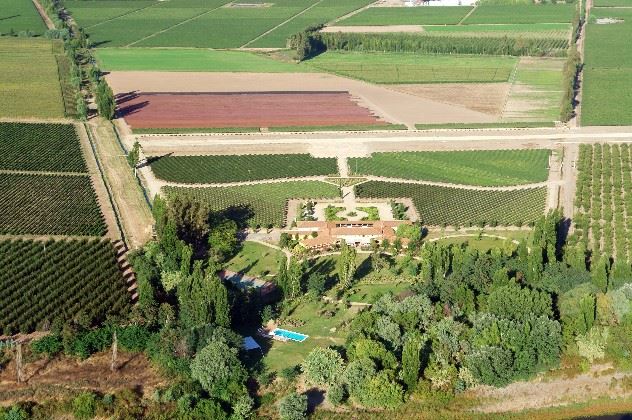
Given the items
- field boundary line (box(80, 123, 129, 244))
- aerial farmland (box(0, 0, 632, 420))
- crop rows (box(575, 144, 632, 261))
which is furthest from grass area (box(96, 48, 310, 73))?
crop rows (box(575, 144, 632, 261))

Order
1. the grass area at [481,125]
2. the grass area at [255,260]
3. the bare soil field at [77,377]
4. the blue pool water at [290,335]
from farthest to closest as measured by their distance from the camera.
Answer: the grass area at [481,125] < the grass area at [255,260] < the blue pool water at [290,335] < the bare soil field at [77,377]

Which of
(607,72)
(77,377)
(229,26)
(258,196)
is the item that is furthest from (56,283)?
(229,26)

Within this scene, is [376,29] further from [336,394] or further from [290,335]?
[336,394]

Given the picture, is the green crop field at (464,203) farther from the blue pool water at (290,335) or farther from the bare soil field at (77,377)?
the bare soil field at (77,377)

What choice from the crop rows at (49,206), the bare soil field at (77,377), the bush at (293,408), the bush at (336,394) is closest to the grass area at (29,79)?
the crop rows at (49,206)

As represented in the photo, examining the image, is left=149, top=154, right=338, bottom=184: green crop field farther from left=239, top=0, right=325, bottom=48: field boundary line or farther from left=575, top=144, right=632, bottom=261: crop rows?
left=239, top=0, right=325, bottom=48: field boundary line

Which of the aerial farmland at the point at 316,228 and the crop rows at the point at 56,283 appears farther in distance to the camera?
the crop rows at the point at 56,283

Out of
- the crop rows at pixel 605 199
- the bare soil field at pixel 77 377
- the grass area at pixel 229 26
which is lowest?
the crop rows at pixel 605 199
